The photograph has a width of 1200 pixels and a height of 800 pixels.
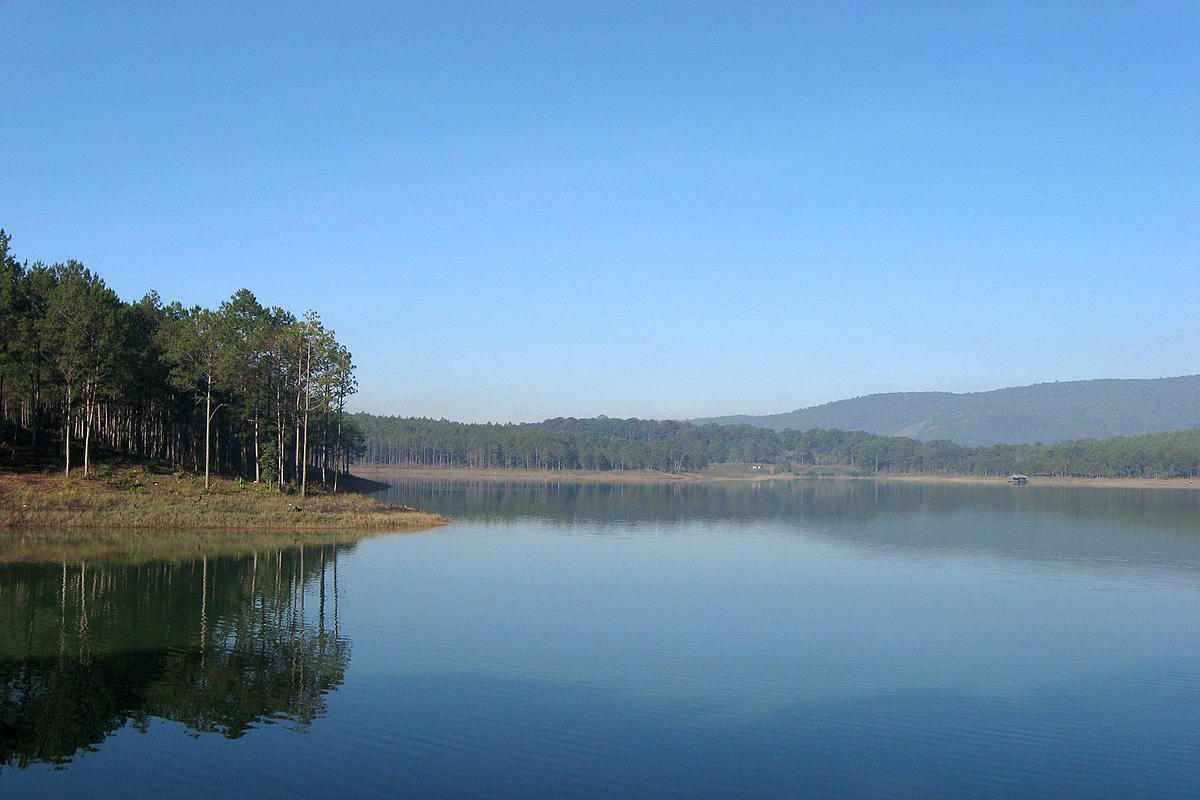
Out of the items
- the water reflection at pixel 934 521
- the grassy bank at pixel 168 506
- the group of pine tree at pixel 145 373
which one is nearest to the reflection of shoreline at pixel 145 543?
the grassy bank at pixel 168 506

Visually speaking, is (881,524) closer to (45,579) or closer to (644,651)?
(644,651)

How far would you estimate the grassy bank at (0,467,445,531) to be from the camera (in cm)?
4941

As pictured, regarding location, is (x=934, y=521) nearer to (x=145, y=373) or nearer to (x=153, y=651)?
(x=145, y=373)

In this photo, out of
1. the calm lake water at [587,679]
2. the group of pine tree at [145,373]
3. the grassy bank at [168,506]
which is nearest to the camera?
Answer: the calm lake water at [587,679]

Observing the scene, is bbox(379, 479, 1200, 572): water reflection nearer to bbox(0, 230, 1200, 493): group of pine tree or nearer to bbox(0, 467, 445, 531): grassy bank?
bbox(0, 467, 445, 531): grassy bank

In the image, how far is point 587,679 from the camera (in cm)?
2273

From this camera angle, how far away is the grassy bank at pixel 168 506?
49.4 m

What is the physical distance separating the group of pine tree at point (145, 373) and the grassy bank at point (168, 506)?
2.14 meters

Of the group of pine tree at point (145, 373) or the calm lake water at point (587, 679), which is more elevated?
the group of pine tree at point (145, 373)

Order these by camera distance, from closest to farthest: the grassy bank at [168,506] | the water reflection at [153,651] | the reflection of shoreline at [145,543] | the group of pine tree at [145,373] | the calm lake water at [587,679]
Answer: the calm lake water at [587,679], the water reflection at [153,651], the reflection of shoreline at [145,543], the grassy bank at [168,506], the group of pine tree at [145,373]

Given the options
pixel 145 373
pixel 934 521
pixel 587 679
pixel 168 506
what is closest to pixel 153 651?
pixel 587 679

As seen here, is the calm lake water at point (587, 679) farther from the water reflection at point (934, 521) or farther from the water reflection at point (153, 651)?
the water reflection at point (934, 521)

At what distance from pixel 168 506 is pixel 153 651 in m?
32.5

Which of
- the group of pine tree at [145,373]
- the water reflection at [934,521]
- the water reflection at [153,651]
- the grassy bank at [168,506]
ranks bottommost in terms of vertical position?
the water reflection at [934,521]
